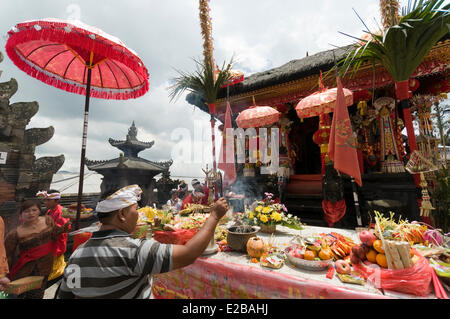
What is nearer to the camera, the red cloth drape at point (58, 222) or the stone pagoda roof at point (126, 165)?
the red cloth drape at point (58, 222)

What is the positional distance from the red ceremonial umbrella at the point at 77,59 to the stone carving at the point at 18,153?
6.69m

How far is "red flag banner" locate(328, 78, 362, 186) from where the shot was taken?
3.26 meters

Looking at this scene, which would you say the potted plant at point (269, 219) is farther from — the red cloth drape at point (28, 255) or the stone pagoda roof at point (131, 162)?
the stone pagoda roof at point (131, 162)

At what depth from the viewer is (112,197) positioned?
1.50 metres

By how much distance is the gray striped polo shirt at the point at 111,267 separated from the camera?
1.23 meters

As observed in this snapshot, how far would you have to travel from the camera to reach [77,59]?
3.49m

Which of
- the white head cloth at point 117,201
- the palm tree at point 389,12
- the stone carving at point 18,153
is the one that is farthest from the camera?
the stone carving at point 18,153

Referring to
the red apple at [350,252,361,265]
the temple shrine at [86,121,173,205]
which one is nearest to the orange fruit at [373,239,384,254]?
the red apple at [350,252,361,265]

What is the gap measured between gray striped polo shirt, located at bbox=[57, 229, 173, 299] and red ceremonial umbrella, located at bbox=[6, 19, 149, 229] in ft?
6.36

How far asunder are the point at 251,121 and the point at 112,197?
4975mm

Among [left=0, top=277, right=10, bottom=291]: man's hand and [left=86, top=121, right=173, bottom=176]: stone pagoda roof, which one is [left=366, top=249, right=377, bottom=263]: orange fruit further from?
[left=86, top=121, right=173, bottom=176]: stone pagoda roof

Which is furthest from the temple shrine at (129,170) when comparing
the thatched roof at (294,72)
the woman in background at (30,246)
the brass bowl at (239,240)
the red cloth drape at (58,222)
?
the brass bowl at (239,240)
